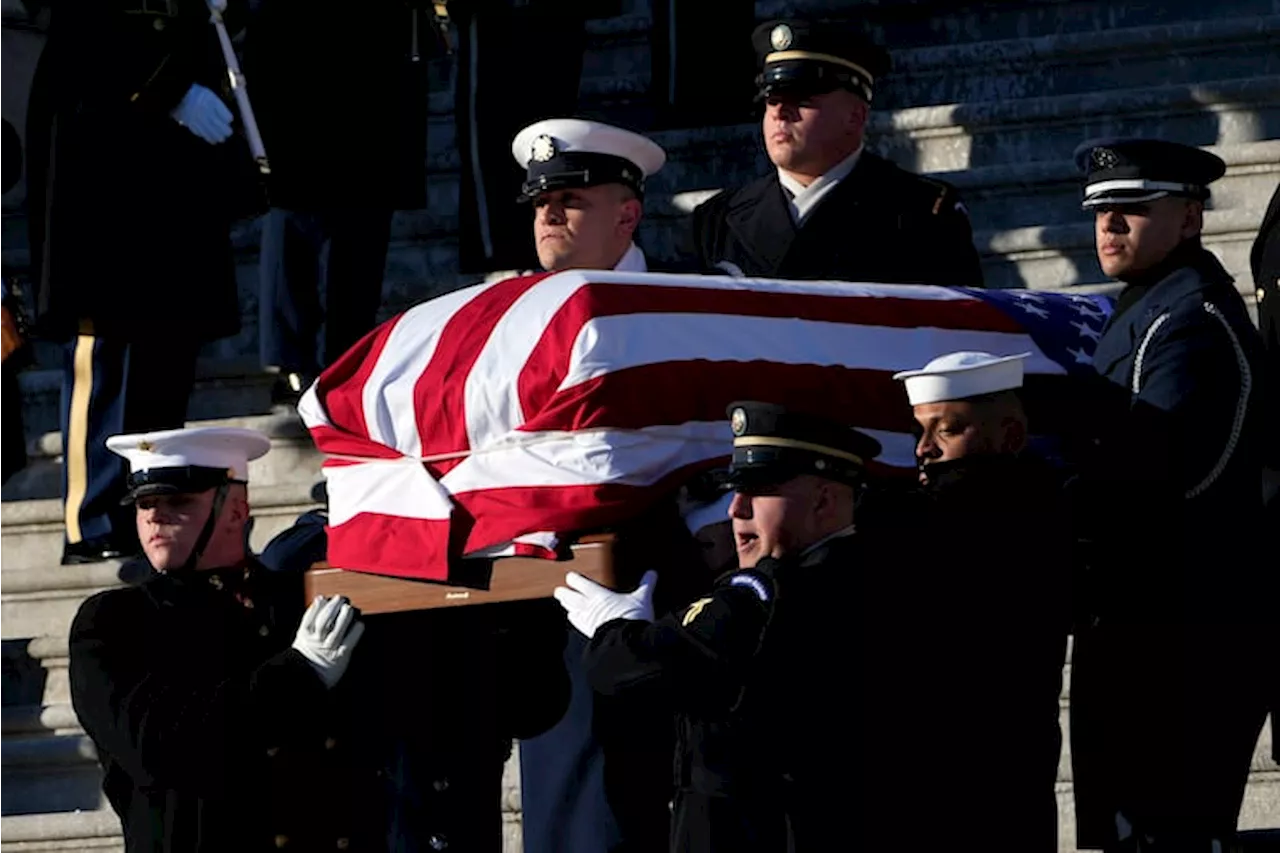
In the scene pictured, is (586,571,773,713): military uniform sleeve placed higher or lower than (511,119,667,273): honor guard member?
lower

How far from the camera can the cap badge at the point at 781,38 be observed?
7242 mm

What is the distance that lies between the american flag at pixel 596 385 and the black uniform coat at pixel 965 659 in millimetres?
424

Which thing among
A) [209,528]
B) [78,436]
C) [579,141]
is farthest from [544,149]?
[78,436]

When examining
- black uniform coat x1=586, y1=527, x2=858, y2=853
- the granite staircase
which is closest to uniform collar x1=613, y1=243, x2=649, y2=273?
black uniform coat x1=586, y1=527, x2=858, y2=853

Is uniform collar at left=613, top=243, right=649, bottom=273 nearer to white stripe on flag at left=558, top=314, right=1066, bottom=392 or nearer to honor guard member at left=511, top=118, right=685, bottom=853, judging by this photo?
honor guard member at left=511, top=118, right=685, bottom=853

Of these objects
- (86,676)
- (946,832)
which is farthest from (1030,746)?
(86,676)

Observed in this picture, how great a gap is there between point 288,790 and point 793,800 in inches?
52.0

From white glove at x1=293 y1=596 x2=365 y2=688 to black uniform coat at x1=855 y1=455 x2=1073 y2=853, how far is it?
1.15 meters

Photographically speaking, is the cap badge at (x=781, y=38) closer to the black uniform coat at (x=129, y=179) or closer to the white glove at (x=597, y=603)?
the white glove at (x=597, y=603)

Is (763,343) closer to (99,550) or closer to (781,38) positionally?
(781,38)

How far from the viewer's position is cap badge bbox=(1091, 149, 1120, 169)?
6.73 m

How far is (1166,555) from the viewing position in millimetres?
6445

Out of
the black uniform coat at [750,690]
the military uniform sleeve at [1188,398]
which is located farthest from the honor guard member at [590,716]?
the military uniform sleeve at [1188,398]

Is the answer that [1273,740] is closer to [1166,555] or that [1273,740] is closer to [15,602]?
[1166,555]
